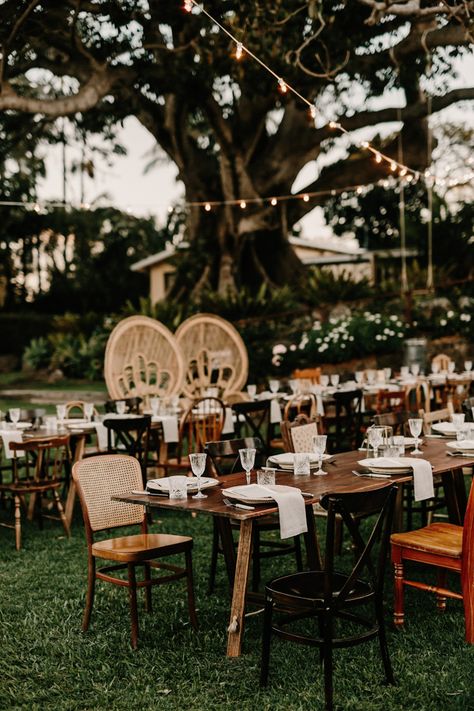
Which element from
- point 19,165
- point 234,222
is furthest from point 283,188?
point 19,165

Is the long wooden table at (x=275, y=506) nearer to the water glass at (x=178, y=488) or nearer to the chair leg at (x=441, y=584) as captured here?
the water glass at (x=178, y=488)

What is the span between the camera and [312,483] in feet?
15.5

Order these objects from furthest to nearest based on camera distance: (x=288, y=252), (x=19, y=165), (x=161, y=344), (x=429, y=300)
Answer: (x=19, y=165)
(x=288, y=252)
(x=429, y=300)
(x=161, y=344)

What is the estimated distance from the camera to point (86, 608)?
15.9 feet

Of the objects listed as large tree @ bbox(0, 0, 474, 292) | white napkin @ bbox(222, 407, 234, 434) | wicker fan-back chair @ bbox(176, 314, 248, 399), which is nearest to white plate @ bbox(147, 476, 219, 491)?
white napkin @ bbox(222, 407, 234, 434)

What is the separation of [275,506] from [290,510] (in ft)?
0.24

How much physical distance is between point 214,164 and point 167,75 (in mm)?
4001

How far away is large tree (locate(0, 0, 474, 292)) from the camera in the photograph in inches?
514

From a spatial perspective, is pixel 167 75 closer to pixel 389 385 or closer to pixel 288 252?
pixel 288 252

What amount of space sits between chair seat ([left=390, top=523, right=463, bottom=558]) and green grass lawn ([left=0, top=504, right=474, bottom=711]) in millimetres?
448

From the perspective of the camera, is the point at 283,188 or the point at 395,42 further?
the point at 283,188

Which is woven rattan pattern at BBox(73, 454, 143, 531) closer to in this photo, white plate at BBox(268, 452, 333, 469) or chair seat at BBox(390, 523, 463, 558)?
white plate at BBox(268, 452, 333, 469)

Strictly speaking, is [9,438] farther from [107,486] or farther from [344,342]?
[344,342]

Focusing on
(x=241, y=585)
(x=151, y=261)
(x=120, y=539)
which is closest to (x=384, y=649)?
(x=241, y=585)
